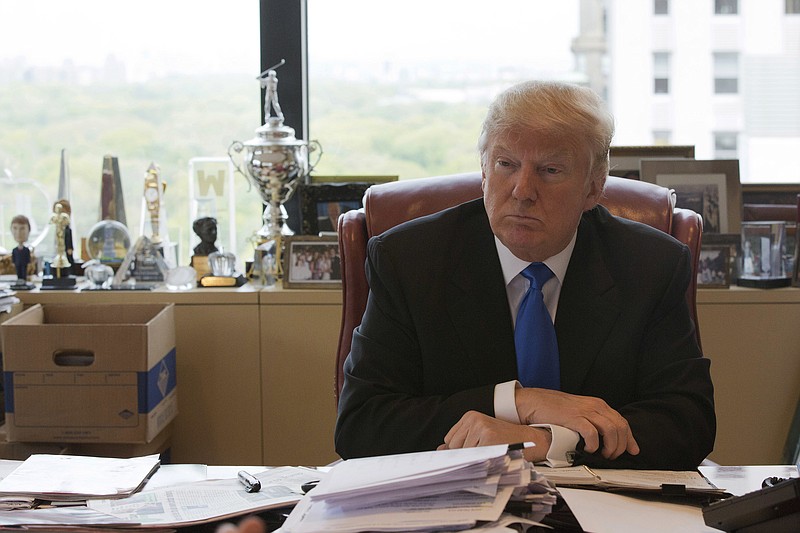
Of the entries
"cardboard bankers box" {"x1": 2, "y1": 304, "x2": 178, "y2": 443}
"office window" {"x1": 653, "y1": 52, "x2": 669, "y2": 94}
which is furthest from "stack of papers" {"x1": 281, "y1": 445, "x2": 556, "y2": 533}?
"office window" {"x1": 653, "y1": 52, "x2": 669, "y2": 94}

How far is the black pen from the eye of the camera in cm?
121

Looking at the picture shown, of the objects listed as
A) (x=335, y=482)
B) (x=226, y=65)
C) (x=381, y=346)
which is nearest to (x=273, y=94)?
(x=226, y=65)

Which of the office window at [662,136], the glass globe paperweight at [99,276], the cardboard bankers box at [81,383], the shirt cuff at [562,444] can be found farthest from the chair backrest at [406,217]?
the office window at [662,136]

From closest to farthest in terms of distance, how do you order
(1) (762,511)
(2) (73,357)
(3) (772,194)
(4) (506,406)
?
(1) (762,511), (4) (506,406), (2) (73,357), (3) (772,194)

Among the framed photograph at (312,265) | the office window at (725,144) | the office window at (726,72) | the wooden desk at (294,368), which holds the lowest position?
the wooden desk at (294,368)

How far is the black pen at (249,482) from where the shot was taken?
3.99ft

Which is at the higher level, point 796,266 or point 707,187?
point 707,187

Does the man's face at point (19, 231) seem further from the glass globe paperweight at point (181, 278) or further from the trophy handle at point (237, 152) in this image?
the trophy handle at point (237, 152)

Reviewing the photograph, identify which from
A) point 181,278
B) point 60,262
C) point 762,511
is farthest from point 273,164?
point 762,511

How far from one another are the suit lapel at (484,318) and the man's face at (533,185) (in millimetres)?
82

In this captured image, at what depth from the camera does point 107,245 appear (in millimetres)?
2930

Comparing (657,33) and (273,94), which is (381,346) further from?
(657,33)

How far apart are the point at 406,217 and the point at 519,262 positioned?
0.29 m

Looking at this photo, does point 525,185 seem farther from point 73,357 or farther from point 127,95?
point 127,95
